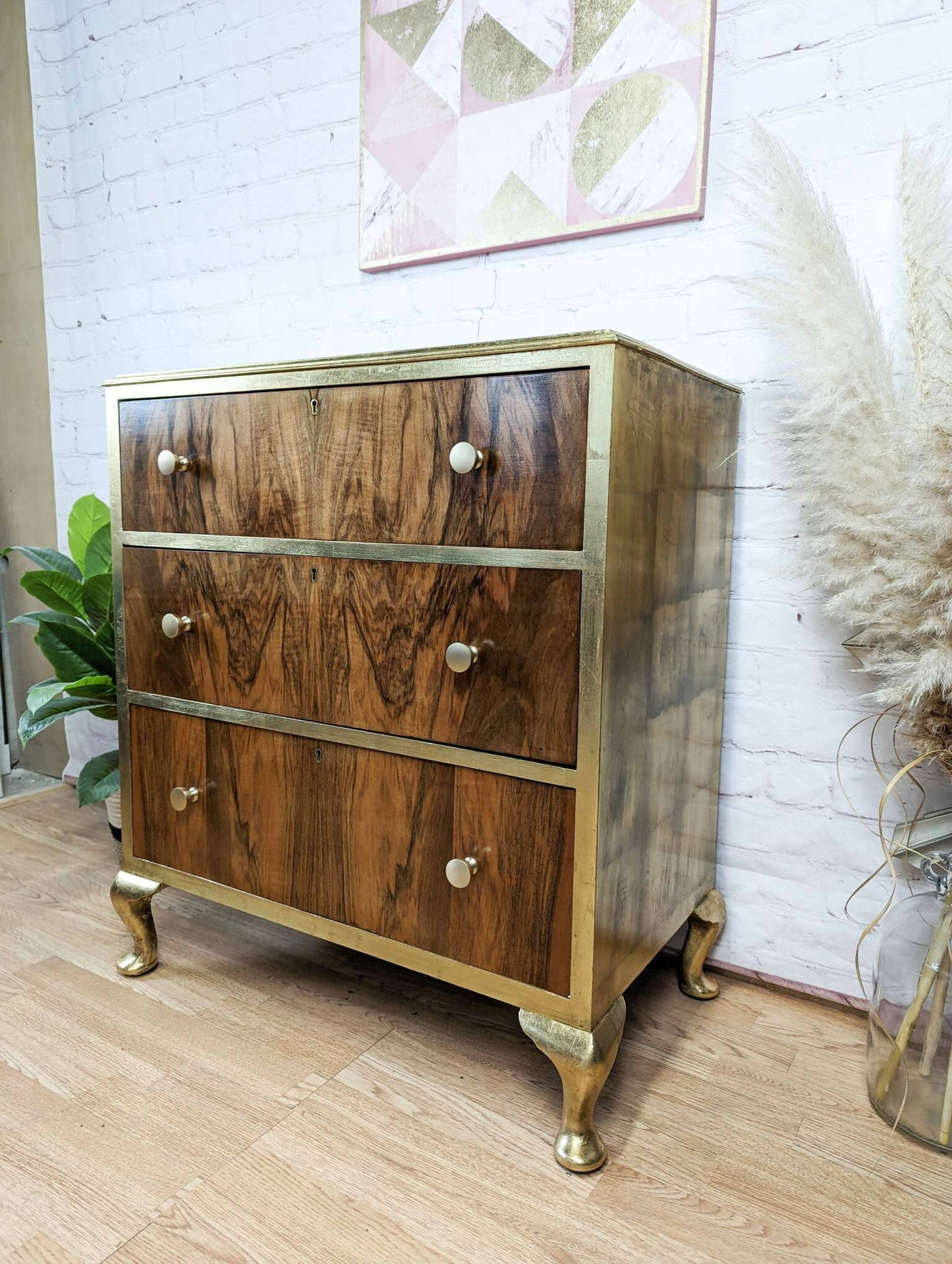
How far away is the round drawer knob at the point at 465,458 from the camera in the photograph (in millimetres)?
924

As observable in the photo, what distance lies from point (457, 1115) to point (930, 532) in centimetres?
90

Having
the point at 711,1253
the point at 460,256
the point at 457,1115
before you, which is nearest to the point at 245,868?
the point at 457,1115

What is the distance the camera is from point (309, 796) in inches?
45.3

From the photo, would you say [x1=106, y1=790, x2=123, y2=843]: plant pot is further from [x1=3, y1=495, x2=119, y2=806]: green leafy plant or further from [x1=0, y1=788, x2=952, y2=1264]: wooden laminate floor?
[x1=0, y1=788, x2=952, y2=1264]: wooden laminate floor

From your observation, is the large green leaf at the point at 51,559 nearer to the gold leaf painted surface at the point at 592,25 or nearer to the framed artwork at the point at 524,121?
the framed artwork at the point at 524,121

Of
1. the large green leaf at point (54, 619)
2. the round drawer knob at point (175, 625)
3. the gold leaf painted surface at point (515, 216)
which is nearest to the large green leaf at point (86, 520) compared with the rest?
the large green leaf at point (54, 619)

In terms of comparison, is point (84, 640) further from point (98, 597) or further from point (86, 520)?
point (86, 520)

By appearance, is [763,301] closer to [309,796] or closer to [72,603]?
[309,796]

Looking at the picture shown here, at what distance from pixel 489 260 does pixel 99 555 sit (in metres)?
1.02

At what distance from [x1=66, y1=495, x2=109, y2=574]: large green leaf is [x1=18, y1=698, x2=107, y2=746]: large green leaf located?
12.3 inches

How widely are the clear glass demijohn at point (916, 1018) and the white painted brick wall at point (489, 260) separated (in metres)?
0.19

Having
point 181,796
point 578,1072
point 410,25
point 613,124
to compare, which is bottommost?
point 578,1072

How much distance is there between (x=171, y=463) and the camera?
1178 millimetres

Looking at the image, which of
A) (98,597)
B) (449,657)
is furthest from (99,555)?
(449,657)
